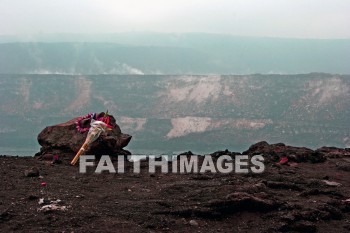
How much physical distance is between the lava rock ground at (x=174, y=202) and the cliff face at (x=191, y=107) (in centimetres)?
6153

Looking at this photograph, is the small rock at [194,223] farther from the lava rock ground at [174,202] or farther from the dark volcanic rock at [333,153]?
the dark volcanic rock at [333,153]

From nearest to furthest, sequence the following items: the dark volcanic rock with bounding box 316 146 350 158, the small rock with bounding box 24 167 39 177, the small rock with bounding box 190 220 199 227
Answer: the small rock with bounding box 190 220 199 227, the small rock with bounding box 24 167 39 177, the dark volcanic rock with bounding box 316 146 350 158

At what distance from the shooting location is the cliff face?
77562mm

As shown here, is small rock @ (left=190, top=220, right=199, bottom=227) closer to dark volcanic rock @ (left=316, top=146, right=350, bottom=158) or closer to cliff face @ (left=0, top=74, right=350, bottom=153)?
dark volcanic rock @ (left=316, top=146, right=350, bottom=158)

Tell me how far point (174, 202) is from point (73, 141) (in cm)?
671

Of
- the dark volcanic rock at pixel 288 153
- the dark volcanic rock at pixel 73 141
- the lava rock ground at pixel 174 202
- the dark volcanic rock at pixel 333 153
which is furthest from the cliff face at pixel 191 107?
the lava rock ground at pixel 174 202

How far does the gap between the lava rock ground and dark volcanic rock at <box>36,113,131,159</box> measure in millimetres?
1985

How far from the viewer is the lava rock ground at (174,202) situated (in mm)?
8328

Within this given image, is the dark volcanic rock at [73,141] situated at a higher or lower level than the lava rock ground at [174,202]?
higher

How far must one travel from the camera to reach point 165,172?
13406mm

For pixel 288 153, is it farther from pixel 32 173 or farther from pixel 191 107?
pixel 191 107

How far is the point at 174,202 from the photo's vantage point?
376 inches

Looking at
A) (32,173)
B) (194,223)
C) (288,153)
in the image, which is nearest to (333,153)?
(288,153)

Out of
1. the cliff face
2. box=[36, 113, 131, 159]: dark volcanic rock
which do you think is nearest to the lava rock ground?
box=[36, 113, 131, 159]: dark volcanic rock
